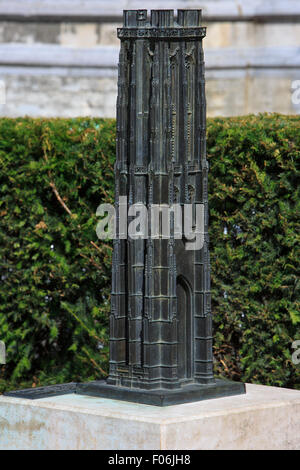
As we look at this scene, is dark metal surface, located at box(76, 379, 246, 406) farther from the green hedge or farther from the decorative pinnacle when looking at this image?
the decorative pinnacle

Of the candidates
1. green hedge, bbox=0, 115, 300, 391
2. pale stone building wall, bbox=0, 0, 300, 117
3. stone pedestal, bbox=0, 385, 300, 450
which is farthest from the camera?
pale stone building wall, bbox=0, 0, 300, 117

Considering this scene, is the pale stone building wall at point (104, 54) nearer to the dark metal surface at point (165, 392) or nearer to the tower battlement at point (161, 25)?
the tower battlement at point (161, 25)

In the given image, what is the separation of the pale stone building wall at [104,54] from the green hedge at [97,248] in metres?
3.52

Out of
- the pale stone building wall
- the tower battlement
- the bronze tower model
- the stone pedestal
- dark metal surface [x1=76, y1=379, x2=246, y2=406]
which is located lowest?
the stone pedestal

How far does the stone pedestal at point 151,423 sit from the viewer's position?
16.7ft

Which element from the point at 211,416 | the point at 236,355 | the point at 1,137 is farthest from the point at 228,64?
the point at 211,416

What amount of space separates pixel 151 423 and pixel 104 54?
297 inches

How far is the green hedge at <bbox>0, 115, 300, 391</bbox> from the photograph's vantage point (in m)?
7.12

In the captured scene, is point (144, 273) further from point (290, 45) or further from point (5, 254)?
point (290, 45)

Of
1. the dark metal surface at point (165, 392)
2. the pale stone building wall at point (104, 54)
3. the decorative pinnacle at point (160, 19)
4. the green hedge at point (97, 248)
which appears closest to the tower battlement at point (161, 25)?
the decorative pinnacle at point (160, 19)

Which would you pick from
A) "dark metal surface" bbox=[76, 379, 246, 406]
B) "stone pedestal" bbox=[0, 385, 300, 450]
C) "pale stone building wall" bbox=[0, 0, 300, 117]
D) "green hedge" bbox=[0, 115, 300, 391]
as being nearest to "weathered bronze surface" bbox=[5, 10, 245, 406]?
"dark metal surface" bbox=[76, 379, 246, 406]

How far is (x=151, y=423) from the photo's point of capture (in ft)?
16.4

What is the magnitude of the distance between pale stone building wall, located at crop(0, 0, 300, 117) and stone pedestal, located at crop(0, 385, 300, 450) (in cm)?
614

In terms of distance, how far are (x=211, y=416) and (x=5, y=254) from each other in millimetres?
3452
